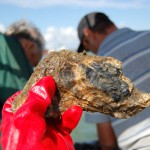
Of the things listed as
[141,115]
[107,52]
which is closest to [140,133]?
[141,115]

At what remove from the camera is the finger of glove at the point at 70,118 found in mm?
1188

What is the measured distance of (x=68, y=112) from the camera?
1195 mm

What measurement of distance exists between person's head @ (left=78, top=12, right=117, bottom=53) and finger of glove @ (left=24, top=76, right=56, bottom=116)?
1460 millimetres

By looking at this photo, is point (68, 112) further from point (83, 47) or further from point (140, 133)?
point (83, 47)

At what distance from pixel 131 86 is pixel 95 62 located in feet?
0.43

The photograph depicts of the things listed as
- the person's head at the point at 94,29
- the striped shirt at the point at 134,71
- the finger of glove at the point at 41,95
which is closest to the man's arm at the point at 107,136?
the striped shirt at the point at 134,71

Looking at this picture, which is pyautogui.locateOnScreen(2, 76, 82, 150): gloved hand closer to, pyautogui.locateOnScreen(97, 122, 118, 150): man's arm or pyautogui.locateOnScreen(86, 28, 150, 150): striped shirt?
pyautogui.locateOnScreen(86, 28, 150, 150): striped shirt

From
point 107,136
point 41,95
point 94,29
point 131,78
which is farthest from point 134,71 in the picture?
point 41,95

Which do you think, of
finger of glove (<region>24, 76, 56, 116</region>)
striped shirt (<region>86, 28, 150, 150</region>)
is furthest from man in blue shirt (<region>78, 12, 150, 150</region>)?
finger of glove (<region>24, 76, 56, 116</region>)

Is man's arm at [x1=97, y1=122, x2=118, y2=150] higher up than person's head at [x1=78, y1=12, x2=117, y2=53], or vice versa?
person's head at [x1=78, y1=12, x2=117, y2=53]

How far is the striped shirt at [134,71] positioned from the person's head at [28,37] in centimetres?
96

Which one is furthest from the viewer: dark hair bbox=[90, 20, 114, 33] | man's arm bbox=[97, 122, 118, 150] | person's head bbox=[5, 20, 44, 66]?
person's head bbox=[5, 20, 44, 66]

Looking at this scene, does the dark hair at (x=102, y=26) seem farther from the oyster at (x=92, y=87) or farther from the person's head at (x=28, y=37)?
the oyster at (x=92, y=87)

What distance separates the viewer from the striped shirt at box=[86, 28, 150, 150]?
1901 millimetres
